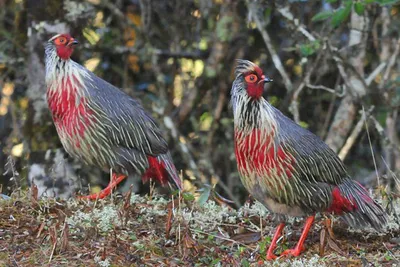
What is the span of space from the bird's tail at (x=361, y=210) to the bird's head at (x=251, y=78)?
33.8 inches

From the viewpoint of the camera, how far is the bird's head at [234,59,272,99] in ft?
18.1

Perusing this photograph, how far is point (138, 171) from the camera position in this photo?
7059 millimetres

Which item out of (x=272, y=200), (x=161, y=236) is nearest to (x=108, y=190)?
(x=161, y=236)

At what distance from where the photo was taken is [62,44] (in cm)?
704

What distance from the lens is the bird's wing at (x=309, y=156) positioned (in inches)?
217

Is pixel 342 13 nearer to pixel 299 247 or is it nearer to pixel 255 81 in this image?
pixel 255 81

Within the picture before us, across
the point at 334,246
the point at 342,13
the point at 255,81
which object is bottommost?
the point at 334,246

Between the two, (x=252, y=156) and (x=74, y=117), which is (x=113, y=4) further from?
(x=252, y=156)

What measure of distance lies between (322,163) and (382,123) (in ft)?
13.1

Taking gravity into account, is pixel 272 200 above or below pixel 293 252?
above

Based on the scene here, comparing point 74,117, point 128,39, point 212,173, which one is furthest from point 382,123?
point 74,117

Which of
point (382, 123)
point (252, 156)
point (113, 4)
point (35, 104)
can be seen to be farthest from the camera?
point (113, 4)

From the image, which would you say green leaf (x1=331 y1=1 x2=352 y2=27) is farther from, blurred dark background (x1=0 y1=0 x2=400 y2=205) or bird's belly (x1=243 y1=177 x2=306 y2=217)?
bird's belly (x1=243 y1=177 x2=306 y2=217)

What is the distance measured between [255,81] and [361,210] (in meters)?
1.10
